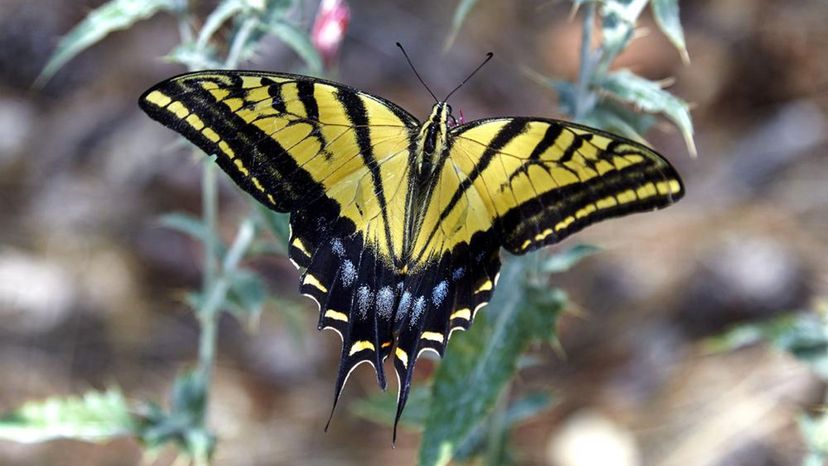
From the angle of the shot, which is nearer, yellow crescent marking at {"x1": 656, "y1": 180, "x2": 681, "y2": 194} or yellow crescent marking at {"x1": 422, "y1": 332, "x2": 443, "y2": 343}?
yellow crescent marking at {"x1": 656, "y1": 180, "x2": 681, "y2": 194}

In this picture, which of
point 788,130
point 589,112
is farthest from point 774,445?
point 589,112

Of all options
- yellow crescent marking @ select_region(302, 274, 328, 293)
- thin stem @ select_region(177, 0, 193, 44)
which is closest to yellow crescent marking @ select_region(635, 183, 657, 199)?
yellow crescent marking @ select_region(302, 274, 328, 293)

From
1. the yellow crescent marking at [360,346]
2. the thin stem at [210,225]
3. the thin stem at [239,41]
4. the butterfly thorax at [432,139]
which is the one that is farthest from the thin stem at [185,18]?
the yellow crescent marking at [360,346]

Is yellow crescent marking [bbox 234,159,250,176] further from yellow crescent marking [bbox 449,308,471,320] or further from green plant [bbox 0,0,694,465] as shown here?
yellow crescent marking [bbox 449,308,471,320]

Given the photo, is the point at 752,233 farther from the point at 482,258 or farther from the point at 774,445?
the point at 482,258

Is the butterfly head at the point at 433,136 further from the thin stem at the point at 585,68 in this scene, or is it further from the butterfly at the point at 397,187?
the thin stem at the point at 585,68

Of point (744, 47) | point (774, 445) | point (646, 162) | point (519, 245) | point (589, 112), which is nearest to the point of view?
point (646, 162)

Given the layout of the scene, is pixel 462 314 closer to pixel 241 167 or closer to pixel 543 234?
pixel 543 234
